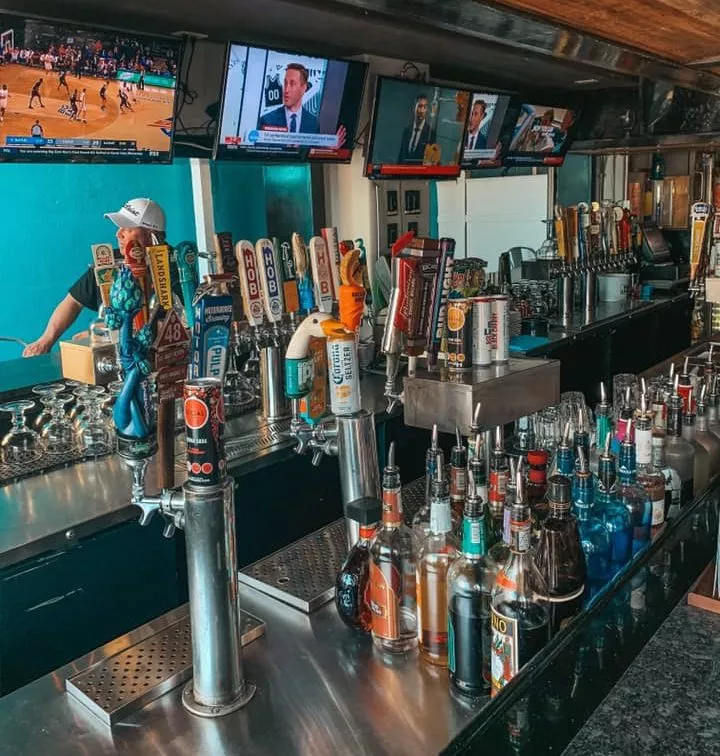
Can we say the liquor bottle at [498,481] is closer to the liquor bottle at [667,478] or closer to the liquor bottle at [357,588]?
the liquor bottle at [357,588]

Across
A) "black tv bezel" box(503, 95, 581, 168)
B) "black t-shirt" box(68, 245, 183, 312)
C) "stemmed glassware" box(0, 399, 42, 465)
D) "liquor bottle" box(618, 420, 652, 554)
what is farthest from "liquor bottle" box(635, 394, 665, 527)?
"black tv bezel" box(503, 95, 581, 168)

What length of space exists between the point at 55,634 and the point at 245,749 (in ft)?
4.36

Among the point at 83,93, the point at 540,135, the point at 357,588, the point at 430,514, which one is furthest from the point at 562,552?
the point at 540,135

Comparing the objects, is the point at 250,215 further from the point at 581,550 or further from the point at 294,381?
the point at 581,550

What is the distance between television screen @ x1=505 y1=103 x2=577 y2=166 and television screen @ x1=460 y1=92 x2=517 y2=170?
11 centimetres

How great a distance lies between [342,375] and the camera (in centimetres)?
140

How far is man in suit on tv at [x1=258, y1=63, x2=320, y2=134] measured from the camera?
3.69m

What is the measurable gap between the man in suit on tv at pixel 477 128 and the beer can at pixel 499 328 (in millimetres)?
3631

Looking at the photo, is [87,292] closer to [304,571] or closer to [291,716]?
[304,571]

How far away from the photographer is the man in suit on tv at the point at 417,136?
442 cm

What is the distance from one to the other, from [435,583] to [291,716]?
0.26 metres

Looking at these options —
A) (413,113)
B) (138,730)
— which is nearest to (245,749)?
(138,730)

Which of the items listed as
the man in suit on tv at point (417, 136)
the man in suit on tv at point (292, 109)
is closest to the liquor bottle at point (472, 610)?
the man in suit on tv at point (292, 109)

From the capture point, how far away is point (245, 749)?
39.9 inches
